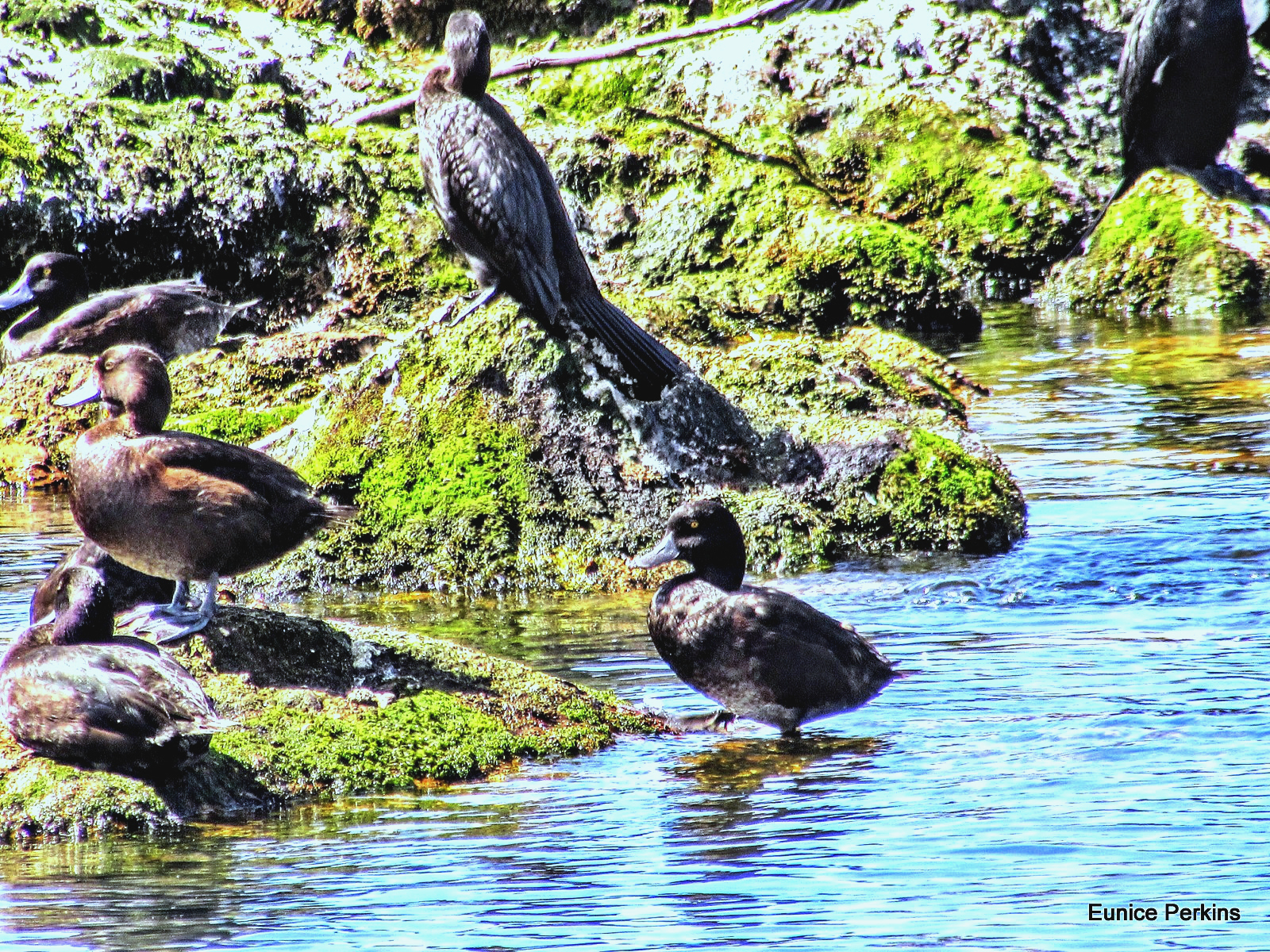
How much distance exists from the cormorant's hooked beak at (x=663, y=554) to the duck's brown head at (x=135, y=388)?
2.07 m

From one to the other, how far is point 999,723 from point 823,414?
384cm

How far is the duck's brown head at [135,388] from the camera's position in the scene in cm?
646

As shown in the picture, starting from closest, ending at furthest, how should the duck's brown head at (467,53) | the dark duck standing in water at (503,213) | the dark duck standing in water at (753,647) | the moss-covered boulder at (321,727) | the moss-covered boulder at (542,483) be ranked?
1. the moss-covered boulder at (321,727)
2. the dark duck standing in water at (753,647)
3. the moss-covered boulder at (542,483)
4. the dark duck standing in water at (503,213)
5. the duck's brown head at (467,53)

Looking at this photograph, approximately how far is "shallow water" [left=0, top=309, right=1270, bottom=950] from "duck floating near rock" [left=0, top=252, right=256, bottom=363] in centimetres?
465

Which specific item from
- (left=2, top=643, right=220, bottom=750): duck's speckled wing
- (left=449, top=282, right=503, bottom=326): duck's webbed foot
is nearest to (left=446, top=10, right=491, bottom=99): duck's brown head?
(left=449, top=282, right=503, bottom=326): duck's webbed foot

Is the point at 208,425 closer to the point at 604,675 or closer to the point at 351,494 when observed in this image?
the point at 351,494

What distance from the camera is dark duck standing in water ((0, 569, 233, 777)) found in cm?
538

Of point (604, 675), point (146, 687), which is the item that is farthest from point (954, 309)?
point (146, 687)

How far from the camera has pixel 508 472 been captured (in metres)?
9.49

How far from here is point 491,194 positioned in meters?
10.1

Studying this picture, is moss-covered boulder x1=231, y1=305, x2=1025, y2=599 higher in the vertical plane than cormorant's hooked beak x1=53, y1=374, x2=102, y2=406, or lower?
lower

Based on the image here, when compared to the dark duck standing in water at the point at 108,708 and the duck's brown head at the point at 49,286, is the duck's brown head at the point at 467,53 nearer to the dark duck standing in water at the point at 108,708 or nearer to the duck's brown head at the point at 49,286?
the duck's brown head at the point at 49,286

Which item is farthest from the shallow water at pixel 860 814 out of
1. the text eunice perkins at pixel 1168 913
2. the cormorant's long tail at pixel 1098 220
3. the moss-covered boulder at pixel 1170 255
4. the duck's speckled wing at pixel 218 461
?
the cormorant's long tail at pixel 1098 220

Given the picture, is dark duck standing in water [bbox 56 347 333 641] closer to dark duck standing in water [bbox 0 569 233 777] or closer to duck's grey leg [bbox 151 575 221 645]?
duck's grey leg [bbox 151 575 221 645]
